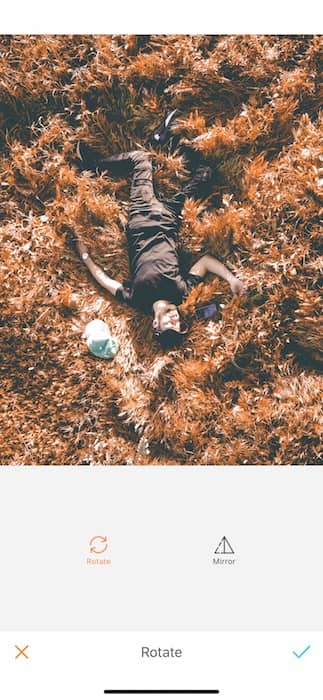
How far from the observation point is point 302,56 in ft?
12.5

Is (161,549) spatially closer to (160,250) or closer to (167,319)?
(167,319)

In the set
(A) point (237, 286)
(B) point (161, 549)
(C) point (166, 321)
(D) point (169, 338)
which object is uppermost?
(A) point (237, 286)

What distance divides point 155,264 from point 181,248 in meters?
0.28

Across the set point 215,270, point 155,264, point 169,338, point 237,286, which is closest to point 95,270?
→ point 155,264

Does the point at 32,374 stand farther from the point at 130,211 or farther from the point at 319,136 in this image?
the point at 319,136

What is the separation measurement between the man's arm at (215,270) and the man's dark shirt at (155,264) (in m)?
0.14

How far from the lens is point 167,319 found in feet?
12.3

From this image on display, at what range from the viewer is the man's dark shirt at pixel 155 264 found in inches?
147

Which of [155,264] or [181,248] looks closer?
[155,264]

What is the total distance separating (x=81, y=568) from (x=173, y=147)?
2.93 m

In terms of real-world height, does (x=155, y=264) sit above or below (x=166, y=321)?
above

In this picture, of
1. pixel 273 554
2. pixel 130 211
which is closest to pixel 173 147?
pixel 130 211

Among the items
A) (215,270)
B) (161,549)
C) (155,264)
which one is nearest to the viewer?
(161,549)
